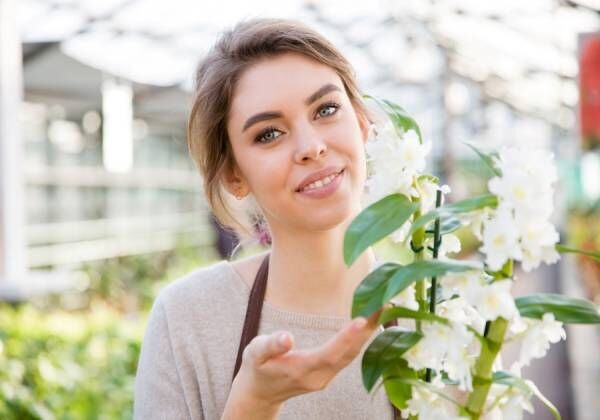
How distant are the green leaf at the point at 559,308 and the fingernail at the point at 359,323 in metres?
0.14

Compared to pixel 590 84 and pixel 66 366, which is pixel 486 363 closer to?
pixel 66 366

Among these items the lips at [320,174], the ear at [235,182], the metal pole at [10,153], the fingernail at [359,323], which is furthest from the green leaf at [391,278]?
the metal pole at [10,153]

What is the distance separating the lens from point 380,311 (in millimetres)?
768

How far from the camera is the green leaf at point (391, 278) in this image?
2.29 ft

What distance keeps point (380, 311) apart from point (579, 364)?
4.92m

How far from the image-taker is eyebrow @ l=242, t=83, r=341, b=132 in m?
1.16

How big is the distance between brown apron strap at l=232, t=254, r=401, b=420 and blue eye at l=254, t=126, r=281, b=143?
34 cm

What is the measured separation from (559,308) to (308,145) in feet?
1.56

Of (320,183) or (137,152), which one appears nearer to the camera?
(320,183)

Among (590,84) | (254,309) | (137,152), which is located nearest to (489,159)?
(254,309)

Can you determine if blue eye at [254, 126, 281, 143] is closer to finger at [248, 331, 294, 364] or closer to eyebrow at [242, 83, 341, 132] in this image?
eyebrow at [242, 83, 341, 132]

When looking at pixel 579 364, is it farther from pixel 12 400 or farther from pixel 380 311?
pixel 380 311

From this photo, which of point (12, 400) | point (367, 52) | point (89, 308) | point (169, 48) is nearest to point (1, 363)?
point (12, 400)

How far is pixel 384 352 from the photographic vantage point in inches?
29.9
